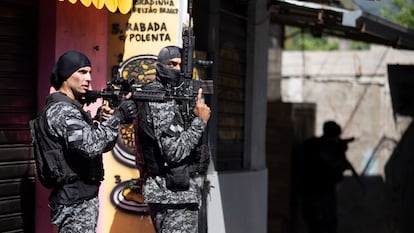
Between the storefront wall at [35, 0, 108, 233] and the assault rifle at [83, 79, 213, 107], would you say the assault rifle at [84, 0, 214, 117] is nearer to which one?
the assault rifle at [83, 79, 213, 107]

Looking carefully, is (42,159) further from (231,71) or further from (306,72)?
(306,72)

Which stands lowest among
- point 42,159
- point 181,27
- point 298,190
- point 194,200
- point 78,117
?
point 298,190

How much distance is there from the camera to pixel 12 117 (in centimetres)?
512

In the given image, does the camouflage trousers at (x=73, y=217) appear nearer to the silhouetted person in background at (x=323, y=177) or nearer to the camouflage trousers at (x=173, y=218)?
the camouflage trousers at (x=173, y=218)

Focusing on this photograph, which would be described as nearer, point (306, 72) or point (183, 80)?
point (183, 80)

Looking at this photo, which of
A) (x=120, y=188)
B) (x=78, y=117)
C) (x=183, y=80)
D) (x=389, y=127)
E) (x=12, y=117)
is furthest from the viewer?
(x=389, y=127)

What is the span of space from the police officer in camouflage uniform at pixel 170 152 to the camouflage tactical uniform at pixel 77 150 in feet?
1.26

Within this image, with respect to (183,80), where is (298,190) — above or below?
below

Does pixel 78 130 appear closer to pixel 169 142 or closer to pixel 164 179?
pixel 169 142

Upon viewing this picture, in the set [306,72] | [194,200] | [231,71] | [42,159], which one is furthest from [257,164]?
[306,72]

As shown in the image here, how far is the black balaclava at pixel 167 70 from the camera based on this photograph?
15.7 ft

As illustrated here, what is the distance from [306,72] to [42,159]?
9.68m

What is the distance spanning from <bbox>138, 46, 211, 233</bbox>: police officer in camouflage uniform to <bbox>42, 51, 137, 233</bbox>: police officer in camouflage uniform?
0.28 m

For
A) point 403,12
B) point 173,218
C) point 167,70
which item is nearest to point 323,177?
point 173,218
